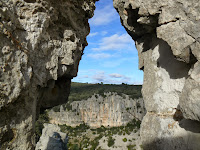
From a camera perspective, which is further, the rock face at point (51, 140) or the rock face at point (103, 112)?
the rock face at point (103, 112)

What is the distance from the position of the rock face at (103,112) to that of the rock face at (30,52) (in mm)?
15995

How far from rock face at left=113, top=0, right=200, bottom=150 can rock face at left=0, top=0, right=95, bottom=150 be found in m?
1.92

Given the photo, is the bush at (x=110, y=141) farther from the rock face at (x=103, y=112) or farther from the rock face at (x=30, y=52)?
the rock face at (x=30, y=52)

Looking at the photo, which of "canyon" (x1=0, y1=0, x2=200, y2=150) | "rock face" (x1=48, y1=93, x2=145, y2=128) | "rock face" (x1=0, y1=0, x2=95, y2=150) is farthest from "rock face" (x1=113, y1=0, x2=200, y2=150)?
"rock face" (x1=48, y1=93, x2=145, y2=128)

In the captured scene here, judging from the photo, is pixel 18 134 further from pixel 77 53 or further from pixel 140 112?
pixel 140 112

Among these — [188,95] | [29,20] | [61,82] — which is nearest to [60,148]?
[61,82]

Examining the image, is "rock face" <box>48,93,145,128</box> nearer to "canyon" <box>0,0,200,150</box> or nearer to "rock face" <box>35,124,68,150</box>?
"rock face" <box>35,124,68,150</box>

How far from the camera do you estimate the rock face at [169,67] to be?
362cm

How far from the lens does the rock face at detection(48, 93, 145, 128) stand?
22.0 metres

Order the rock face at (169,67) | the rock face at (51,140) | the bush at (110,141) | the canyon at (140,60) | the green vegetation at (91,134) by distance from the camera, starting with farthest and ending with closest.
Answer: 1. the green vegetation at (91,134)
2. the bush at (110,141)
3. the rock face at (51,140)
4. the canyon at (140,60)
5. the rock face at (169,67)

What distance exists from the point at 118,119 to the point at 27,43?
18679mm

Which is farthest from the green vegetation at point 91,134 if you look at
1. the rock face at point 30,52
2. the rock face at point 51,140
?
the rock face at point 30,52

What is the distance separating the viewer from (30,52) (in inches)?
187

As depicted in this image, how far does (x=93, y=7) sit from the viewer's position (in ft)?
24.0
